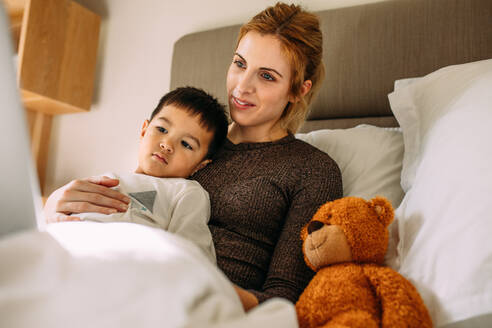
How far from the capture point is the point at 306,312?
0.66 metres

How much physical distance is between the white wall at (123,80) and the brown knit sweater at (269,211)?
117cm

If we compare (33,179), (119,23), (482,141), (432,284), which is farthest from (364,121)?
(119,23)

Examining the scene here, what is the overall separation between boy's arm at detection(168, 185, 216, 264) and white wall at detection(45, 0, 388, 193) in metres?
1.28

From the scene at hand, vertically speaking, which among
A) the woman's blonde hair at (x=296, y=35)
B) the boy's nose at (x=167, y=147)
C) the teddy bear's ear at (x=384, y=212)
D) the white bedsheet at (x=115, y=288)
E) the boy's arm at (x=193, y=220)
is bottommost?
the boy's arm at (x=193, y=220)

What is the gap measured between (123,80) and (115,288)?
2100 millimetres

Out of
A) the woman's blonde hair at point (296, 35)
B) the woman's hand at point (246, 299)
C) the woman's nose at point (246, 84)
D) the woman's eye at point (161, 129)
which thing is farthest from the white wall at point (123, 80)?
the woman's hand at point (246, 299)

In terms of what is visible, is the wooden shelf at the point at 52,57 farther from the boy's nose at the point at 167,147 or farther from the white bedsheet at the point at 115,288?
the white bedsheet at the point at 115,288

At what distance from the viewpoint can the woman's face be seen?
3.61ft

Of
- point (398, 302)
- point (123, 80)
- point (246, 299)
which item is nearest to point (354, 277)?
point (398, 302)

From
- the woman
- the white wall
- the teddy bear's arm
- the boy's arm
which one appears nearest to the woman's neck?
the woman

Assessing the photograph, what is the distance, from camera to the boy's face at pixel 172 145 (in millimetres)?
1030

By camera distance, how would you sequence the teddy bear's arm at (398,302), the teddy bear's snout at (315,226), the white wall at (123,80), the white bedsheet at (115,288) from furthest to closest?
the white wall at (123,80) < the teddy bear's snout at (315,226) < the teddy bear's arm at (398,302) < the white bedsheet at (115,288)

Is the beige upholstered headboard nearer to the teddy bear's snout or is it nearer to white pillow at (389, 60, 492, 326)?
white pillow at (389, 60, 492, 326)

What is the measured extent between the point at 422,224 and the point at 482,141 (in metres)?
0.18
